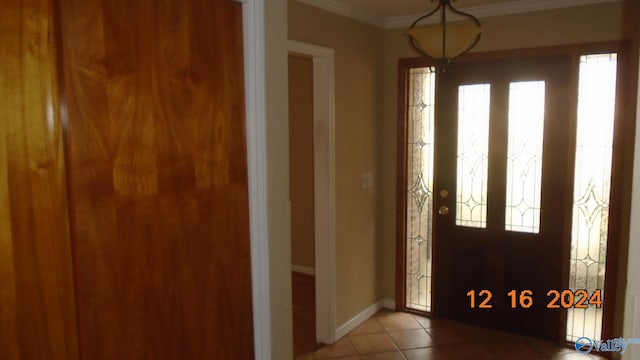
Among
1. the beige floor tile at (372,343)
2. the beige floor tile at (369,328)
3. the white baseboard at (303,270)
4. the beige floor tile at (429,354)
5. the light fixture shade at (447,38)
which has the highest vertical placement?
the light fixture shade at (447,38)

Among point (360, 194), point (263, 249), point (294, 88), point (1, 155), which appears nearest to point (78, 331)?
point (1, 155)

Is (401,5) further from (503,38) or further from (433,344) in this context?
(433,344)

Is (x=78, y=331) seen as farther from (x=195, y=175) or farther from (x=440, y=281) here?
(x=440, y=281)

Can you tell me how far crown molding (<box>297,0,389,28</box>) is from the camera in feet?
10.6

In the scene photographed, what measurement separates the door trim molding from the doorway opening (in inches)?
87.7

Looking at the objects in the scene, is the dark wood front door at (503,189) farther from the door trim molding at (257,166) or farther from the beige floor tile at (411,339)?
the door trim molding at (257,166)

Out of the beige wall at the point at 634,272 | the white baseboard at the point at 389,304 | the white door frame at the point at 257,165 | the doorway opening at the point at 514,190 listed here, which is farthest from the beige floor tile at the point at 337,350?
the beige wall at the point at 634,272

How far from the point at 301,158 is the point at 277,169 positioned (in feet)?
10.3

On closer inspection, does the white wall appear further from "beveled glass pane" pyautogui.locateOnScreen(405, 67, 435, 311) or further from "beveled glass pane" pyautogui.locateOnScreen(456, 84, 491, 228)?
"beveled glass pane" pyautogui.locateOnScreen(405, 67, 435, 311)

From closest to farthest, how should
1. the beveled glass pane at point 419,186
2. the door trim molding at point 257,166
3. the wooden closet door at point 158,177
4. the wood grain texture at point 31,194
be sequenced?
the wood grain texture at point 31,194 < the wooden closet door at point 158,177 < the door trim molding at point 257,166 < the beveled glass pane at point 419,186

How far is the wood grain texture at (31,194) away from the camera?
115 cm

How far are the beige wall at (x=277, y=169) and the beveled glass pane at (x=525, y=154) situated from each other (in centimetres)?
221

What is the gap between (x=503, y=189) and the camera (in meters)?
3.58

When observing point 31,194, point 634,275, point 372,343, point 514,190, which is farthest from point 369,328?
point 634,275
